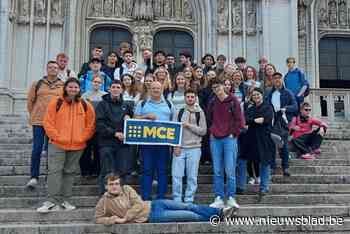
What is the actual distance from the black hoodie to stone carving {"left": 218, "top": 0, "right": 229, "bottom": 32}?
10.6 metres

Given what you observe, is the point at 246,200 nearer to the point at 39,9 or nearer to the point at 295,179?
the point at 295,179

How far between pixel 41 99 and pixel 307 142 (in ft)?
19.3

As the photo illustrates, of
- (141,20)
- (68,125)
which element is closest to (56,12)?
(141,20)

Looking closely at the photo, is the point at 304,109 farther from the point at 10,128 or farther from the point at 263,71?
the point at 10,128

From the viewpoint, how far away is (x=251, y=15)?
17453 mm

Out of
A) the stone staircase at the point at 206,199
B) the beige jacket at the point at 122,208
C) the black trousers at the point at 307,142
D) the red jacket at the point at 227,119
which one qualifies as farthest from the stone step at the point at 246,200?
the black trousers at the point at 307,142

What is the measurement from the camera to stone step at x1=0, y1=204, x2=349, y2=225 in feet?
21.9

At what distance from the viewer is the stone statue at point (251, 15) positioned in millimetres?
17406

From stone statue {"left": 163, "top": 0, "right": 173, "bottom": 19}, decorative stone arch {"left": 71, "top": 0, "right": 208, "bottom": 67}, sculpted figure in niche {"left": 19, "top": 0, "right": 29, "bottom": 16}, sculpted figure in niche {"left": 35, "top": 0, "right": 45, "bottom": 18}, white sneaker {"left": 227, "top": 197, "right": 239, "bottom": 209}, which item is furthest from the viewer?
stone statue {"left": 163, "top": 0, "right": 173, "bottom": 19}

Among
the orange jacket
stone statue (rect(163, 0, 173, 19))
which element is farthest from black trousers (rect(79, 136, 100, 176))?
stone statue (rect(163, 0, 173, 19))

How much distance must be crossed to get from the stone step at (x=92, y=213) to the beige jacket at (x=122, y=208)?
0.55 m

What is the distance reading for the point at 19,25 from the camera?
16234 millimetres

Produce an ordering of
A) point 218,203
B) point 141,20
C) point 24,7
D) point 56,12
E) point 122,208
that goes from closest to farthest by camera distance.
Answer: point 122,208 < point 218,203 < point 24,7 < point 56,12 < point 141,20

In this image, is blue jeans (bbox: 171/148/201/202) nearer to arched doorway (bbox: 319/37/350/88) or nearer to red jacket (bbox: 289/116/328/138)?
red jacket (bbox: 289/116/328/138)
